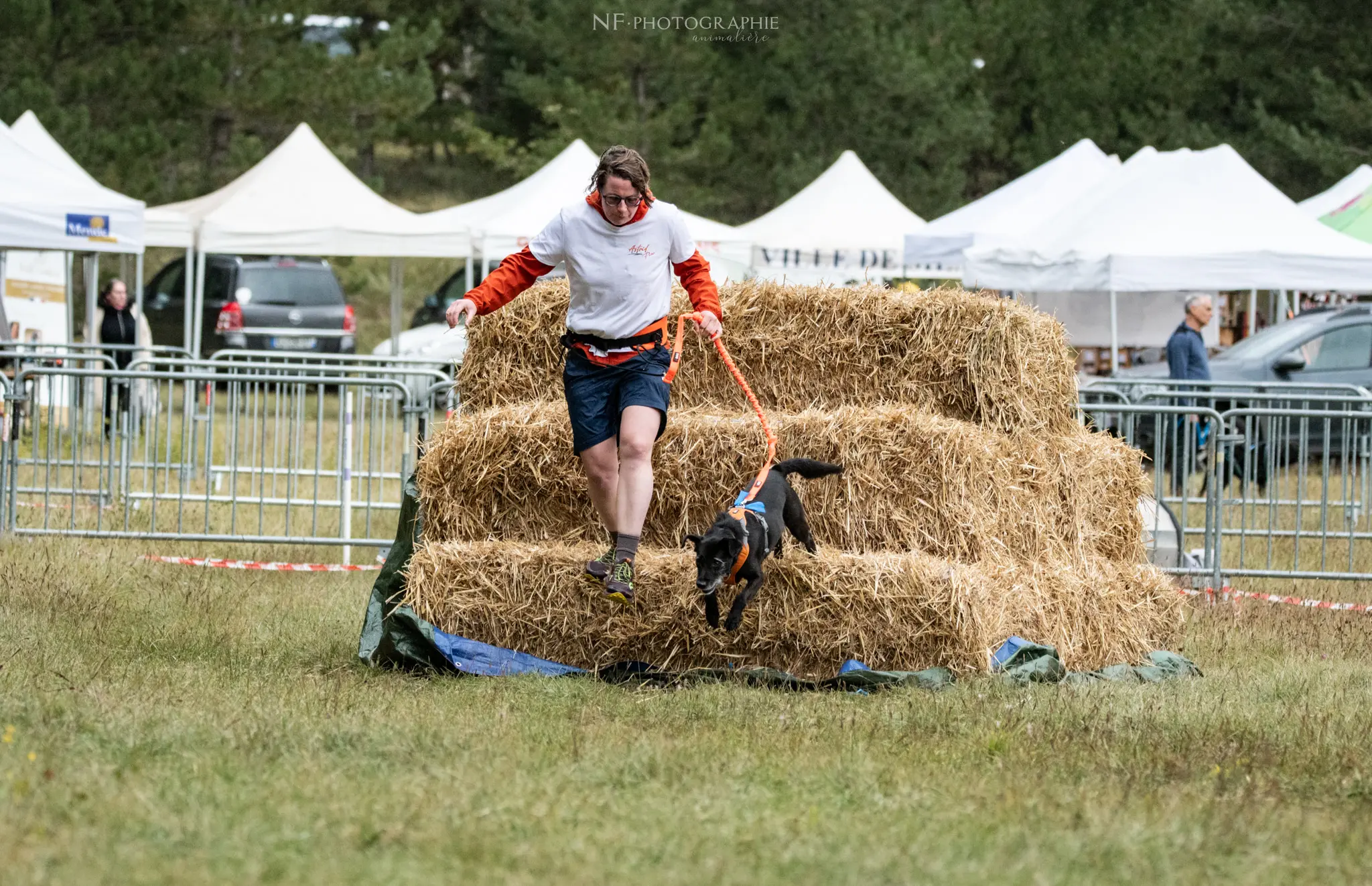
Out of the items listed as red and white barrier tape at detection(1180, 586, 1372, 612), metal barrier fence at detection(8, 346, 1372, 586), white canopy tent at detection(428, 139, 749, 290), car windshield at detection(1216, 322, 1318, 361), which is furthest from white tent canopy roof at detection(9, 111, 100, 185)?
red and white barrier tape at detection(1180, 586, 1372, 612)

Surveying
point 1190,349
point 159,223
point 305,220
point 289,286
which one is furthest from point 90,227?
point 289,286

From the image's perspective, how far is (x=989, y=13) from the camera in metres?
42.0

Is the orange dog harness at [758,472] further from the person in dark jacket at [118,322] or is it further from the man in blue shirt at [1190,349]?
Answer: the person in dark jacket at [118,322]

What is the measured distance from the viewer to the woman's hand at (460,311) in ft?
22.5

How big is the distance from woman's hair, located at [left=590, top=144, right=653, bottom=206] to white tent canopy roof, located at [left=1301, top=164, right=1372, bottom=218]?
1893 centimetres

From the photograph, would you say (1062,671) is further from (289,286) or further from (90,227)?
(289,286)

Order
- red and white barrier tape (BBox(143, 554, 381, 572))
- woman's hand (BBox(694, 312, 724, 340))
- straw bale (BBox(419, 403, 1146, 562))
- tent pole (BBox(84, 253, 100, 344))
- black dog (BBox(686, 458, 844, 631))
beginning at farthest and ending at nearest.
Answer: tent pole (BBox(84, 253, 100, 344))
red and white barrier tape (BBox(143, 554, 381, 572))
straw bale (BBox(419, 403, 1146, 562))
woman's hand (BBox(694, 312, 724, 340))
black dog (BBox(686, 458, 844, 631))

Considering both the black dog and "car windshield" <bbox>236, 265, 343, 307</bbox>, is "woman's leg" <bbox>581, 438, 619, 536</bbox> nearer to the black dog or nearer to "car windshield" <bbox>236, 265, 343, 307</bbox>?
the black dog

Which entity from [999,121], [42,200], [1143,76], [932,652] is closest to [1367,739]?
[932,652]

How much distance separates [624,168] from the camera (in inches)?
270

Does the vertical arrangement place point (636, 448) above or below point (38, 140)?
below

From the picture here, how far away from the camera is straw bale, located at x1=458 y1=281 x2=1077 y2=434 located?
8055 mm

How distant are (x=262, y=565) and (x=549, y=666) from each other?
3640 mm

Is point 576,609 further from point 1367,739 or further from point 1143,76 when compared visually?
point 1143,76
